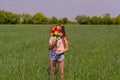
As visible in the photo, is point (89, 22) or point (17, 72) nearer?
point (17, 72)

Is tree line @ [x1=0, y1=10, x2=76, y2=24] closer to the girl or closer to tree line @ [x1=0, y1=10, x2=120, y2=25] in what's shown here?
tree line @ [x1=0, y1=10, x2=120, y2=25]

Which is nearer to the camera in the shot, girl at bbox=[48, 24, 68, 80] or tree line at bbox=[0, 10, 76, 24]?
girl at bbox=[48, 24, 68, 80]

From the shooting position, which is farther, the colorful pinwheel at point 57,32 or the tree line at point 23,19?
the tree line at point 23,19

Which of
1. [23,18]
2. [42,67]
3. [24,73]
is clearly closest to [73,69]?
[42,67]

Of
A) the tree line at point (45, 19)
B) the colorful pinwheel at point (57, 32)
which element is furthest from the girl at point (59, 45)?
the tree line at point (45, 19)

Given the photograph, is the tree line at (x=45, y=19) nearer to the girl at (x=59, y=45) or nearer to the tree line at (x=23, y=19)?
the tree line at (x=23, y=19)

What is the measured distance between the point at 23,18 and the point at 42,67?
104101mm

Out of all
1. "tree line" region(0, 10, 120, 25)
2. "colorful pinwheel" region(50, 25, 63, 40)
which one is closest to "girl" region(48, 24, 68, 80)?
"colorful pinwheel" region(50, 25, 63, 40)

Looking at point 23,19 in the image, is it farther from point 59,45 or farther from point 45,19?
point 59,45

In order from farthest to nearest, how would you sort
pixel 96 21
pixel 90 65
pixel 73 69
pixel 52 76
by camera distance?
pixel 96 21 < pixel 90 65 < pixel 73 69 < pixel 52 76

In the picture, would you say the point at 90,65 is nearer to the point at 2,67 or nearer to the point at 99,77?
the point at 99,77

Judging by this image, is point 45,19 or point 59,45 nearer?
point 59,45

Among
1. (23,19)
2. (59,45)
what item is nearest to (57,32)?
(59,45)

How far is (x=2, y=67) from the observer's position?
821cm
